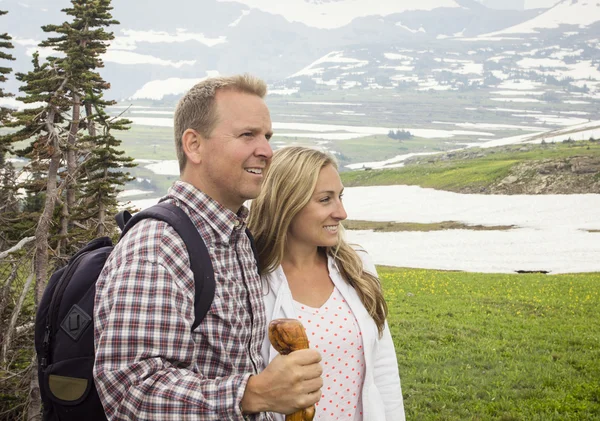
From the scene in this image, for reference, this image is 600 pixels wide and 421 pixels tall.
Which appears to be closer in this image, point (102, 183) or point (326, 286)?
point (326, 286)

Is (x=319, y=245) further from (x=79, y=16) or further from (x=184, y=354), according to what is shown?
(x=79, y=16)

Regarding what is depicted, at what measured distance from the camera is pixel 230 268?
8.64ft

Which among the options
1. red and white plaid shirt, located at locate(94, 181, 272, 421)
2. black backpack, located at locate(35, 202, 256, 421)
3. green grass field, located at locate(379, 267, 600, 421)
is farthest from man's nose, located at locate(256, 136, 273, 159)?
green grass field, located at locate(379, 267, 600, 421)

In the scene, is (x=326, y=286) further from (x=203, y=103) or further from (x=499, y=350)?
(x=499, y=350)

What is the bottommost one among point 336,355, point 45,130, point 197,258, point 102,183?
point 336,355

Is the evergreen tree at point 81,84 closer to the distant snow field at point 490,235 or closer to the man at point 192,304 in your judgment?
the man at point 192,304

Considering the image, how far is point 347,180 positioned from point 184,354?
120 metres

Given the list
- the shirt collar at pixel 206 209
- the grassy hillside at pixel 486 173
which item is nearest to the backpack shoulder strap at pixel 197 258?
the shirt collar at pixel 206 209

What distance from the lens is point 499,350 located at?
1470cm

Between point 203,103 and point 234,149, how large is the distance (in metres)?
0.25

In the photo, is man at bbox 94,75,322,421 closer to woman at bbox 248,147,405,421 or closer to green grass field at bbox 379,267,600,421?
woman at bbox 248,147,405,421

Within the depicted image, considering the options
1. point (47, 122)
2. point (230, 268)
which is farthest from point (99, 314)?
point (47, 122)

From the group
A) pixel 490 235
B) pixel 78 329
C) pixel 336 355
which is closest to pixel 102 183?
pixel 336 355

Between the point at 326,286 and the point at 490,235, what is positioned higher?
the point at 326,286
